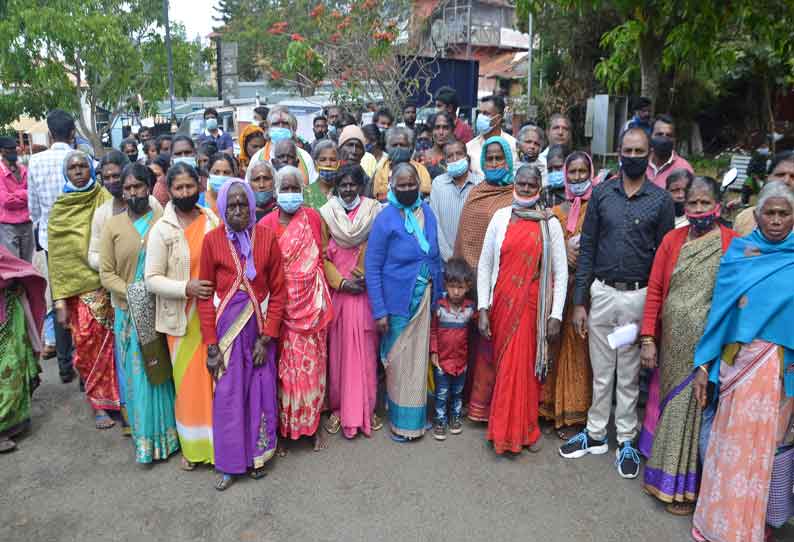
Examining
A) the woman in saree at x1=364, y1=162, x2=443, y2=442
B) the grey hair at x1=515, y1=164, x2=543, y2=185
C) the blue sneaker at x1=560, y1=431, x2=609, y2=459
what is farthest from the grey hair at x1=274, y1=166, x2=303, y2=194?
the blue sneaker at x1=560, y1=431, x2=609, y2=459

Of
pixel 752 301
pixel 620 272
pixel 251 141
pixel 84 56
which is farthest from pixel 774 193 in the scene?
pixel 84 56

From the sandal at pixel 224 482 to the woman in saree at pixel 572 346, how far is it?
2150 millimetres

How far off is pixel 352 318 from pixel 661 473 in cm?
212

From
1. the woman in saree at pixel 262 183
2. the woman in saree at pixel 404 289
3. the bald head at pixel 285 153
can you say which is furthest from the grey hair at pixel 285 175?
the bald head at pixel 285 153

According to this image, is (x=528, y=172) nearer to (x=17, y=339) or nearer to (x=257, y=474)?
(x=257, y=474)

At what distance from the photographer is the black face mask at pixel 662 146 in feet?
16.0

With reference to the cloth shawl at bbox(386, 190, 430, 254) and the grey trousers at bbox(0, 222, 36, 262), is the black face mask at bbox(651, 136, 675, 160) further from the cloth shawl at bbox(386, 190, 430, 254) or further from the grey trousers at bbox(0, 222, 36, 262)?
the grey trousers at bbox(0, 222, 36, 262)

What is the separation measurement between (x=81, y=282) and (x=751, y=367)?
4.13 metres

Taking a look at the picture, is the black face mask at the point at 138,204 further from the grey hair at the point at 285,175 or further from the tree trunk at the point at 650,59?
the tree trunk at the point at 650,59

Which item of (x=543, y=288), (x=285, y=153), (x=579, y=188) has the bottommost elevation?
(x=543, y=288)

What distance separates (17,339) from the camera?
4492 millimetres

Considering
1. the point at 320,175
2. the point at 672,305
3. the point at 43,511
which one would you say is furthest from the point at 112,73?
the point at 672,305

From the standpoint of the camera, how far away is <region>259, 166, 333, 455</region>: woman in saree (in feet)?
13.4

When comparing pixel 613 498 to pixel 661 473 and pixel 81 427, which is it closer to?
pixel 661 473
